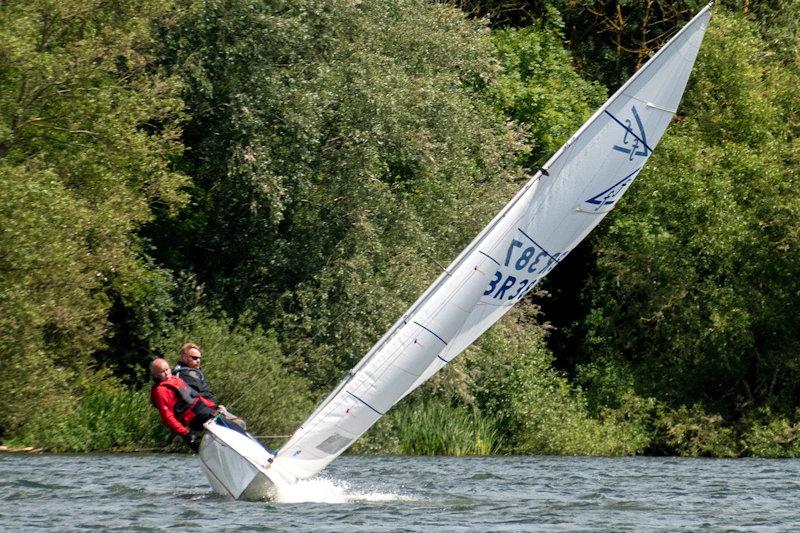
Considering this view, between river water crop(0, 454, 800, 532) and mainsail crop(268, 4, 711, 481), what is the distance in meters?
0.96

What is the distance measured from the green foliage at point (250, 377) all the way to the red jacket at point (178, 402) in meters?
9.94

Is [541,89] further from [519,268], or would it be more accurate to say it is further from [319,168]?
[519,268]

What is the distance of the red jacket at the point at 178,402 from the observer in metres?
16.5

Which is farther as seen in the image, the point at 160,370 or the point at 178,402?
the point at 178,402

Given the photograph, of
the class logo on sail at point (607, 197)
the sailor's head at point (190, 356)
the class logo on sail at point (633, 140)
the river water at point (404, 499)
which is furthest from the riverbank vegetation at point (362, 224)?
the class logo on sail at point (633, 140)

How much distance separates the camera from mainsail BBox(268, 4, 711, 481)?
15594 mm

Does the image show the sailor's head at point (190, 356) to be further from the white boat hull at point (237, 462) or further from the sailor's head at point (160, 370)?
the white boat hull at point (237, 462)

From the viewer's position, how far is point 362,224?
1161 inches

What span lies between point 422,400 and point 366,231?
11.1ft

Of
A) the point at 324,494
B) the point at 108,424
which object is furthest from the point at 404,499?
the point at 108,424

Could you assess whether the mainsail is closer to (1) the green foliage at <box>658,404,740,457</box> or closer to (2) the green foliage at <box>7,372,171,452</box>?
(2) the green foliage at <box>7,372,171,452</box>

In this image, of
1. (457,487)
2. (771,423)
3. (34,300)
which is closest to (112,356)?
(34,300)

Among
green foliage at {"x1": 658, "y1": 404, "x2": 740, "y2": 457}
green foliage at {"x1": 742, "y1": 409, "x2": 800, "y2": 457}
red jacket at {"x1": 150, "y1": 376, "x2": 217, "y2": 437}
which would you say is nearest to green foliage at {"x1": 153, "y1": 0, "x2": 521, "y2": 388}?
green foliage at {"x1": 658, "y1": 404, "x2": 740, "y2": 457}

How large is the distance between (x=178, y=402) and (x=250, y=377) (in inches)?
407
